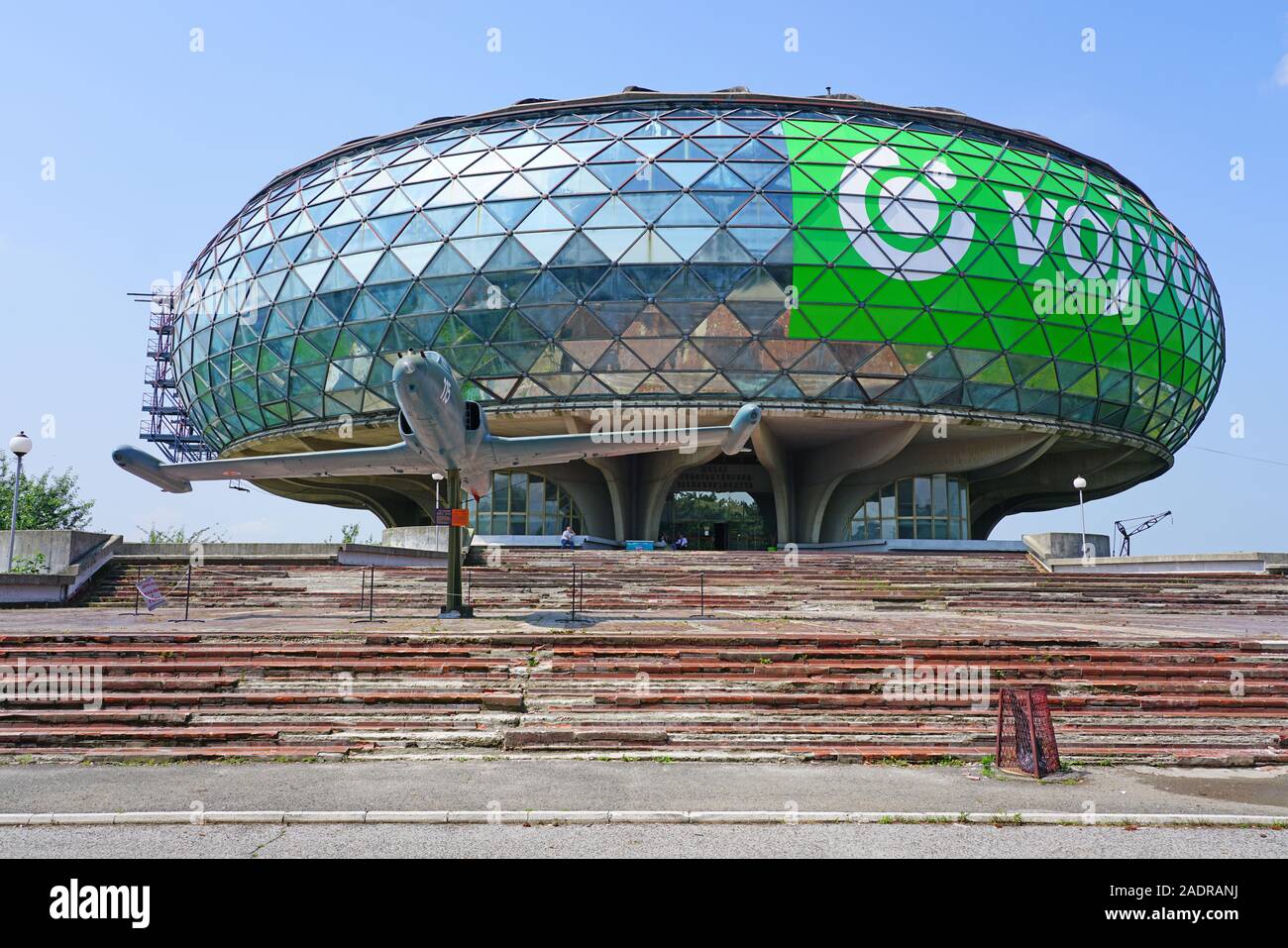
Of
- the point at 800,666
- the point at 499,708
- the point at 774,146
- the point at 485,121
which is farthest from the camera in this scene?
the point at 485,121

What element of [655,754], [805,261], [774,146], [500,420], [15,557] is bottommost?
[655,754]

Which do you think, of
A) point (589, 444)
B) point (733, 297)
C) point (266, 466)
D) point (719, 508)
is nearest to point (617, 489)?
point (719, 508)

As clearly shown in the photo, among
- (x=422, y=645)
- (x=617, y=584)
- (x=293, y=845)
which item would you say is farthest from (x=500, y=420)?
(x=293, y=845)

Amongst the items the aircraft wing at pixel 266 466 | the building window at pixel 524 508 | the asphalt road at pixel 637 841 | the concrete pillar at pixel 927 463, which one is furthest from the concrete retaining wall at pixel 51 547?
the concrete pillar at pixel 927 463

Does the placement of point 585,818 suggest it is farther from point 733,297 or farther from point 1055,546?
point 733,297

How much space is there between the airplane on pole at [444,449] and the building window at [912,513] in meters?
25.0

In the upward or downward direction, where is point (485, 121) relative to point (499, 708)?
upward

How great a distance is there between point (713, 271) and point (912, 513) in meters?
15.2

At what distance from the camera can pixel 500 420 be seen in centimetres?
3691

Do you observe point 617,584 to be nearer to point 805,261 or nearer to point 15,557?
point 15,557

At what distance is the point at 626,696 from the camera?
10773 mm

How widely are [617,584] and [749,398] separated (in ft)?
50.0

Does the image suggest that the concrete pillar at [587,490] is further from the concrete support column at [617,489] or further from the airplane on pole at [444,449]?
the airplane on pole at [444,449]
